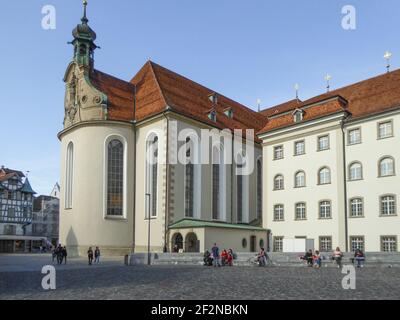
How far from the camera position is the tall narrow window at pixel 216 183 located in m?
43.2

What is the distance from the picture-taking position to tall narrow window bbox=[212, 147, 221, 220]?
43188 mm

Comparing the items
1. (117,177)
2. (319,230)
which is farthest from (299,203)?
(117,177)

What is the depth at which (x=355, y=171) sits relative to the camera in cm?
3444

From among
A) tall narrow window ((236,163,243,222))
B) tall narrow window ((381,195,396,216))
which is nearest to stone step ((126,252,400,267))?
tall narrow window ((381,195,396,216))

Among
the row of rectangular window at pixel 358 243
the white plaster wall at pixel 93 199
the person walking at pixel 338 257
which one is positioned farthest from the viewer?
the white plaster wall at pixel 93 199

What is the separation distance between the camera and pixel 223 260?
93.2 feet

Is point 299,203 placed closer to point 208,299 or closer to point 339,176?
point 339,176

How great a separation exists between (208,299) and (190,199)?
2864 cm

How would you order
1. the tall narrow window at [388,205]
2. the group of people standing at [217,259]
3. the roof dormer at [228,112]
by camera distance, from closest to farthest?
1. the group of people standing at [217,259]
2. the tall narrow window at [388,205]
3. the roof dormer at [228,112]

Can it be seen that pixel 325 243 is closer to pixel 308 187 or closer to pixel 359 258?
pixel 308 187

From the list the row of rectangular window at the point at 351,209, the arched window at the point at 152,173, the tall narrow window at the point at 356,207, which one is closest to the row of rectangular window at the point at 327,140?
the row of rectangular window at the point at 351,209

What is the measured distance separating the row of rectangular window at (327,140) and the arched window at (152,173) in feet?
33.2

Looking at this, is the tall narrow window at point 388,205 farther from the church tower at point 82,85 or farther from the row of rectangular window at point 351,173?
the church tower at point 82,85

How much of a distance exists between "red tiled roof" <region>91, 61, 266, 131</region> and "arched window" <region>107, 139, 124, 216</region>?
2589mm
